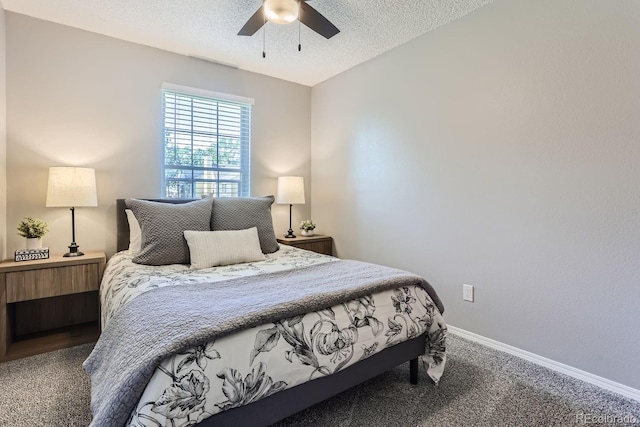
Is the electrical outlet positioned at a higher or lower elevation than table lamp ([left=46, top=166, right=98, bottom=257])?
lower

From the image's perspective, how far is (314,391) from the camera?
1.38 metres

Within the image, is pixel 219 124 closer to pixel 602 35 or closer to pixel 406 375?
pixel 406 375

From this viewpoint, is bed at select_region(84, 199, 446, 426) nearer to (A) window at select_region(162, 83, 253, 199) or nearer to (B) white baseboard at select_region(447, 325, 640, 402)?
(B) white baseboard at select_region(447, 325, 640, 402)

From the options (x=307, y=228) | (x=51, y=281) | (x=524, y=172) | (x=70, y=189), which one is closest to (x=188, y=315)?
(x=51, y=281)

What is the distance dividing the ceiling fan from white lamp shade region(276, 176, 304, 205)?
1.62 metres

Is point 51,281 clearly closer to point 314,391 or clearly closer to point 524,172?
point 314,391

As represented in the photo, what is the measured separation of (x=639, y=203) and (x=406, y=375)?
1613mm

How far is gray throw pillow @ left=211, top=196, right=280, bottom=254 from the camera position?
2641mm

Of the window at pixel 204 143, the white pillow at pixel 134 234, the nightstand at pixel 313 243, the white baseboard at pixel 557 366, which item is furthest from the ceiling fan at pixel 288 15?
the white baseboard at pixel 557 366

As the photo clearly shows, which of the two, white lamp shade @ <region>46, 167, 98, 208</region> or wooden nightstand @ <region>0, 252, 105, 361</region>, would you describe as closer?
wooden nightstand @ <region>0, 252, 105, 361</region>

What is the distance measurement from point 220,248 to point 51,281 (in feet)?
3.90

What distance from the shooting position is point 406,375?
6.51 ft

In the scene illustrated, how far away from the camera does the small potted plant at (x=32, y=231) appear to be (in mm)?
2344

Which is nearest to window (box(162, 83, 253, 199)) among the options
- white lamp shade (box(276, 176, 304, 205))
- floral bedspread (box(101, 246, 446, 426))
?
white lamp shade (box(276, 176, 304, 205))
